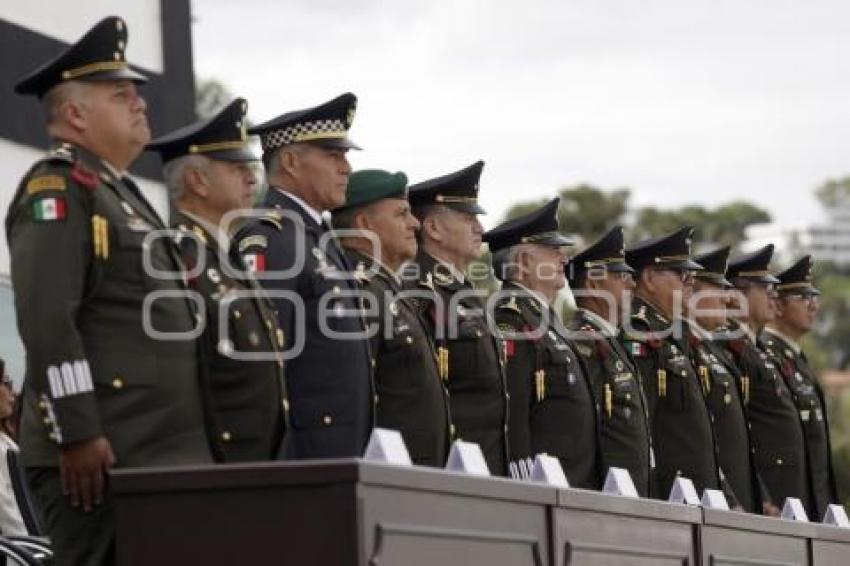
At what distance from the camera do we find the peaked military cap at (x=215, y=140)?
6156 millimetres

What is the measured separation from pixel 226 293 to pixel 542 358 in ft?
→ 9.31

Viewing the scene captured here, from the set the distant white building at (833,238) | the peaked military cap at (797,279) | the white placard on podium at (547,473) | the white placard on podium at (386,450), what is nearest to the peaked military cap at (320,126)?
the white placard on podium at (547,473)

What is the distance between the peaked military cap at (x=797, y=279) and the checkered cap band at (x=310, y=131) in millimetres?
4758

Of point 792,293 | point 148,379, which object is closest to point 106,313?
point 148,379

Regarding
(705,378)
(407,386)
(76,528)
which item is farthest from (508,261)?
(76,528)

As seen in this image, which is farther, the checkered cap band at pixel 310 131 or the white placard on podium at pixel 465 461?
the checkered cap band at pixel 310 131

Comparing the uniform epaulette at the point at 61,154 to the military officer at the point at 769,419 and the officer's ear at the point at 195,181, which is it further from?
the military officer at the point at 769,419

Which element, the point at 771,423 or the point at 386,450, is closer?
the point at 386,450

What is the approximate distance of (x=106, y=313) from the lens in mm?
5398

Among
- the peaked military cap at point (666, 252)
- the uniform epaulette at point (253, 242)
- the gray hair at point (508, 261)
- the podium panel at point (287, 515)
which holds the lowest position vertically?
the podium panel at point (287, 515)

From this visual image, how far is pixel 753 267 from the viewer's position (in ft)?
35.3

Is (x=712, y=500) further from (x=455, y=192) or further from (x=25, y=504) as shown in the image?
(x=25, y=504)

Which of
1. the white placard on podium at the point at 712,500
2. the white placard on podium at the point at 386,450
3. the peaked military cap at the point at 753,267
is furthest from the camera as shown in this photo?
the peaked military cap at the point at 753,267

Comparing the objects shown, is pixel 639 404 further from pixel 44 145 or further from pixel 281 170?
pixel 44 145
